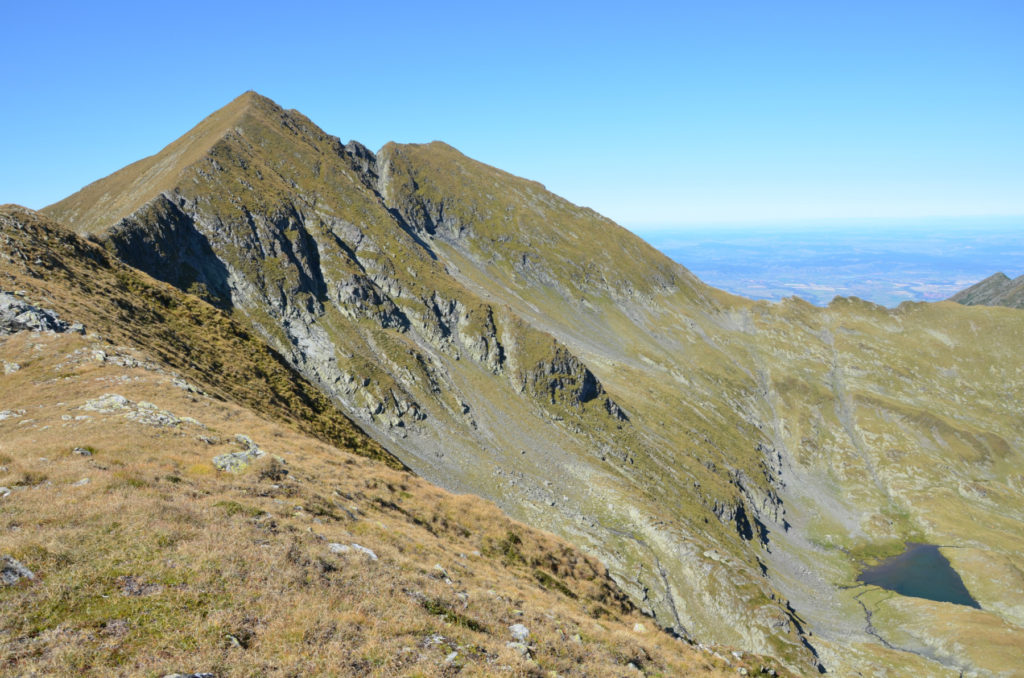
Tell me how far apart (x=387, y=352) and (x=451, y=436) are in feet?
84.7

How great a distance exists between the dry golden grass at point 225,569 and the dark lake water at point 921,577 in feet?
423

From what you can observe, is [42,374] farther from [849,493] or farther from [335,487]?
[849,493]

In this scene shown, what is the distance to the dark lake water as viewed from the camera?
372 feet

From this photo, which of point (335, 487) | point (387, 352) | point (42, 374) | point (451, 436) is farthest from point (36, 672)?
point (387, 352)

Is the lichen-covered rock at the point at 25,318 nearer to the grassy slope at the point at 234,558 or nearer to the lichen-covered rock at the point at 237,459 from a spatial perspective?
the grassy slope at the point at 234,558

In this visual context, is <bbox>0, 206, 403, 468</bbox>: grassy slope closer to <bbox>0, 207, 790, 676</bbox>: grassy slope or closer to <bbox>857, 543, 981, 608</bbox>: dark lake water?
<bbox>0, 207, 790, 676</bbox>: grassy slope

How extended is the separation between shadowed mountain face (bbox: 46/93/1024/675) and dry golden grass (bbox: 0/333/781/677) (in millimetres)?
54660

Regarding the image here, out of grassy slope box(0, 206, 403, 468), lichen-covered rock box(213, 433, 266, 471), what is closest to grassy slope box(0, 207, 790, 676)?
lichen-covered rock box(213, 433, 266, 471)

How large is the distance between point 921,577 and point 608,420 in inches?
3739

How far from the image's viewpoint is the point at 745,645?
69.8m

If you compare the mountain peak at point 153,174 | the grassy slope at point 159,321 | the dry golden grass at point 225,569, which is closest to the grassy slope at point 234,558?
the dry golden grass at point 225,569

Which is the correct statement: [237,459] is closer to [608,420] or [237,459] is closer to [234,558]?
[234,558]

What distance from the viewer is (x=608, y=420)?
377 ft

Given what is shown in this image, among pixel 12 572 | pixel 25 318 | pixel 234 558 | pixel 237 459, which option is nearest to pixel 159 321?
pixel 25 318
